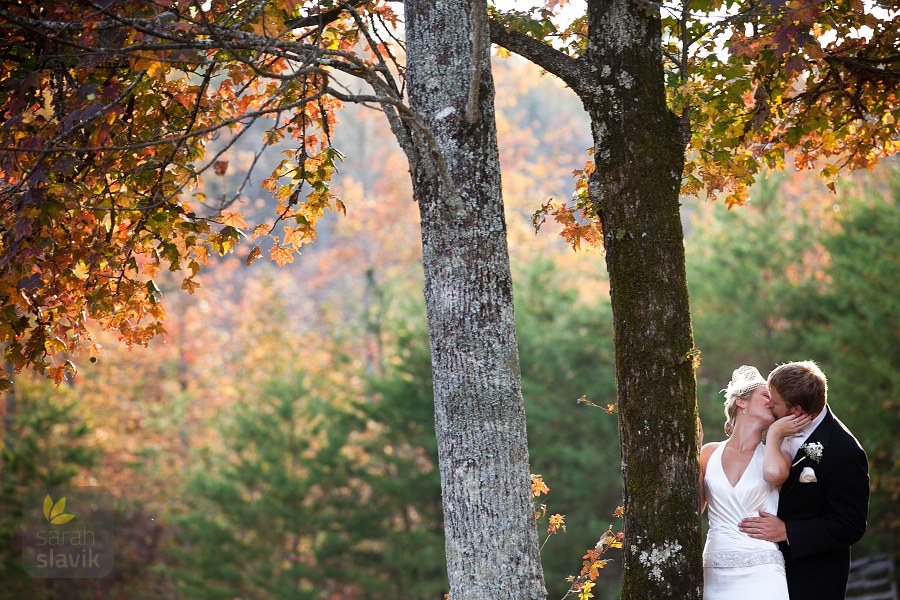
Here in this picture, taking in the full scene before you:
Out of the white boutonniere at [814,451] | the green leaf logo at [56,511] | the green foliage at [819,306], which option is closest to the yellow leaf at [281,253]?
the white boutonniere at [814,451]

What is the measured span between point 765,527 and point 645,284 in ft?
3.80

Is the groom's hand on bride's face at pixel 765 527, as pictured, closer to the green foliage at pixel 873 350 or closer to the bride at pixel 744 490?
the bride at pixel 744 490

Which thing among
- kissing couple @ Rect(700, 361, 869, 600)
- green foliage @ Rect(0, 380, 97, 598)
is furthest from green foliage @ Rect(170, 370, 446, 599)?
kissing couple @ Rect(700, 361, 869, 600)

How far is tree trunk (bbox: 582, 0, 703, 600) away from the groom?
50cm

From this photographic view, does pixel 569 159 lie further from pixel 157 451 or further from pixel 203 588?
pixel 203 588

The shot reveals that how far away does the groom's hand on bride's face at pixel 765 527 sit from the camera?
3.71 metres

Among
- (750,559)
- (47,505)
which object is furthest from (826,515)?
(47,505)

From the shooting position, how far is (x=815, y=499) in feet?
12.1

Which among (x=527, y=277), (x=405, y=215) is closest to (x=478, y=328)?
(x=527, y=277)

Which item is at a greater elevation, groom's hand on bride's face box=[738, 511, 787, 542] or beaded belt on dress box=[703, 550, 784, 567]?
groom's hand on bride's face box=[738, 511, 787, 542]

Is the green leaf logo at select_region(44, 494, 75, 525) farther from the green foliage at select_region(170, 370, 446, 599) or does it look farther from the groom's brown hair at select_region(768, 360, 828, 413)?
the groom's brown hair at select_region(768, 360, 828, 413)

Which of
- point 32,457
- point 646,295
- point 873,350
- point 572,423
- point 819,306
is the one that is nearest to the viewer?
point 646,295

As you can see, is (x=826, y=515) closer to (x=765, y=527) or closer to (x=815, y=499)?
(x=815, y=499)

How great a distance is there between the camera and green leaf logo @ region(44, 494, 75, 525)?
14.1 m
